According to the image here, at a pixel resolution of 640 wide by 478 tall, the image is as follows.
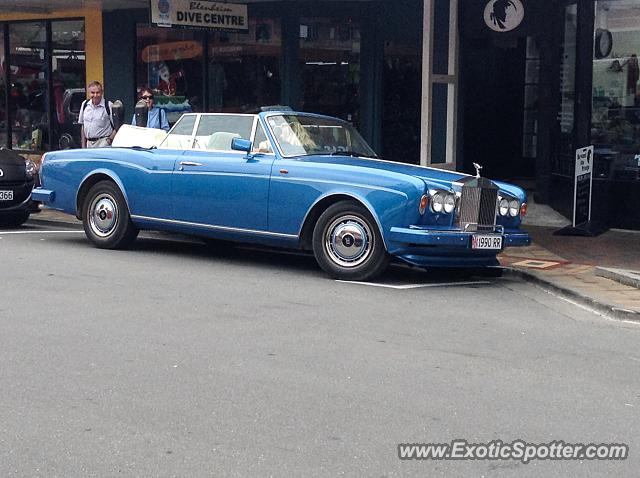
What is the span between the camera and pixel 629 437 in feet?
17.1

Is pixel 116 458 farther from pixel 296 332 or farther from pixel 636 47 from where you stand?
pixel 636 47

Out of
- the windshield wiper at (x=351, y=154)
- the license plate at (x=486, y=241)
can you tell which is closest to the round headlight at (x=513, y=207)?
the license plate at (x=486, y=241)

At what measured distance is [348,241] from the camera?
9672mm

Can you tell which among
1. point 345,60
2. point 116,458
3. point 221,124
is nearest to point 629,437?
point 116,458

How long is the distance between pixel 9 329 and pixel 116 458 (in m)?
2.84

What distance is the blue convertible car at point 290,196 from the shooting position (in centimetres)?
944

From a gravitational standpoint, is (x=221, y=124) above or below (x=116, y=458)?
above

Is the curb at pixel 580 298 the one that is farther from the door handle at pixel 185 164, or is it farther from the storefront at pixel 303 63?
the storefront at pixel 303 63

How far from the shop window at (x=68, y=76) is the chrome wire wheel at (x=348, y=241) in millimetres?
10909

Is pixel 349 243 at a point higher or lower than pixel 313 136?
lower

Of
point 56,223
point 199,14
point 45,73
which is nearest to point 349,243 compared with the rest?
point 56,223

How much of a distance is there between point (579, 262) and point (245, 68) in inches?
339

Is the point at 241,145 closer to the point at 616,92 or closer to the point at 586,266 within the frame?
the point at 586,266

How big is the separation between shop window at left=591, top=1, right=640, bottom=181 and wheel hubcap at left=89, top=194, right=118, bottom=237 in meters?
6.48
